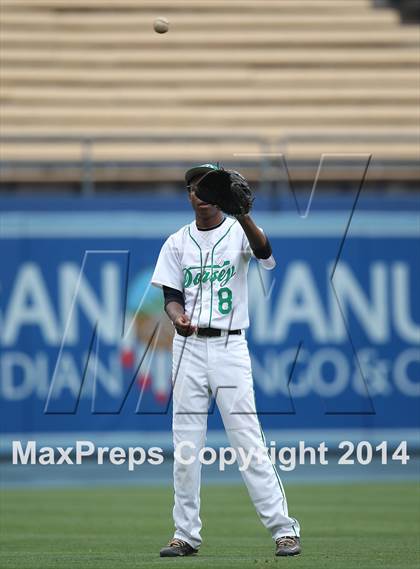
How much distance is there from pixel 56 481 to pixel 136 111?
5335mm

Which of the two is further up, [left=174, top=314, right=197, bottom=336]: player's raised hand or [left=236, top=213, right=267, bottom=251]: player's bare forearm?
[left=236, top=213, right=267, bottom=251]: player's bare forearm

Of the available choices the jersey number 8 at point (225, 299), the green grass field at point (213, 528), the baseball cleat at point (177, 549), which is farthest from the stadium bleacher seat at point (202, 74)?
the baseball cleat at point (177, 549)

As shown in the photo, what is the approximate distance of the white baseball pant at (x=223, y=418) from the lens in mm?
6684

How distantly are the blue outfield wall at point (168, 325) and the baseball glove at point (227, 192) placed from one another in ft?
21.9

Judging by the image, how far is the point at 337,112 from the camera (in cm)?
1655

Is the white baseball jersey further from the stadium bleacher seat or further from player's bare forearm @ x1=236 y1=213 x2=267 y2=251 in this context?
the stadium bleacher seat

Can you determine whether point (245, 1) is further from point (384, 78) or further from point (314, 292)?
point (314, 292)

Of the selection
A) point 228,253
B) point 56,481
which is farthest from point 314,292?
point 228,253

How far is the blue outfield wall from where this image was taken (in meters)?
13.5

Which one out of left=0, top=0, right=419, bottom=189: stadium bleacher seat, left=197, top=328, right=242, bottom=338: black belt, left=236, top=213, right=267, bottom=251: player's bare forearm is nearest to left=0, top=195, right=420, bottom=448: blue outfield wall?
left=0, top=0, right=419, bottom=189: stadium bleacher seat

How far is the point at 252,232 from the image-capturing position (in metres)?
6.66

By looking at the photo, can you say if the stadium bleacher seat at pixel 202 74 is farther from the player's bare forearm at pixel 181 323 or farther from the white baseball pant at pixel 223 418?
the white baseball pant at pixel 223 418

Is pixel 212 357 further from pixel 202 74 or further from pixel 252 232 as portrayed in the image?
→ pixel 202 74

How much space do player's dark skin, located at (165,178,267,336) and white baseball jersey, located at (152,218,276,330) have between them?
4cm
